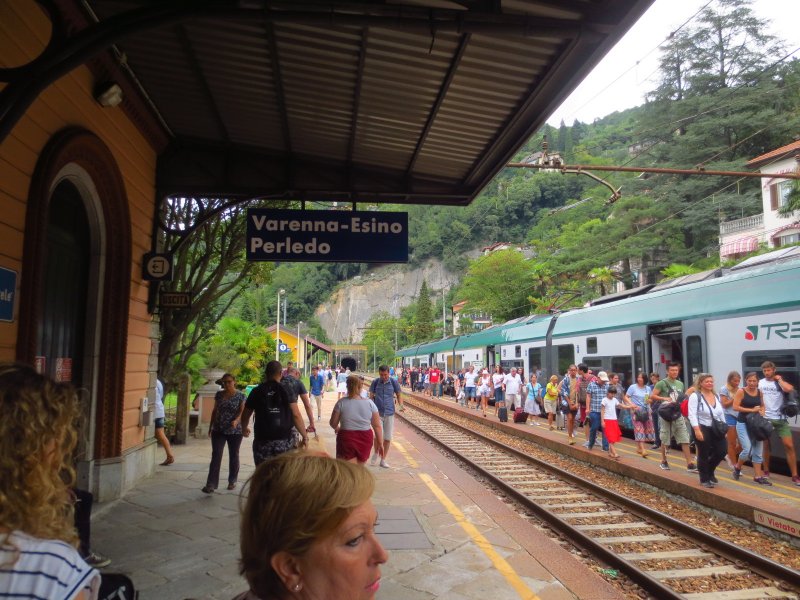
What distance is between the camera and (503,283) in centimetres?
4934

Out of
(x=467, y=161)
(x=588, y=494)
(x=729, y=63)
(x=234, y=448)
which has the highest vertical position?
(x=729, y=63)

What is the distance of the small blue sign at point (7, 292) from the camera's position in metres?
4.27

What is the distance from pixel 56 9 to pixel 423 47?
2764 mm

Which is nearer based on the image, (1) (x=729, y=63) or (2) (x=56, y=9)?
(2) (x=56, y=9)

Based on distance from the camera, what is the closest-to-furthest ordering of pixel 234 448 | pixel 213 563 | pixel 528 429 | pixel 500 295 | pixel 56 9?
pixel 56 9
pixel 213 563
pixel 234 448
pixel 528 429
pixel 500 295

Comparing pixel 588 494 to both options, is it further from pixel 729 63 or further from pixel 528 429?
pixel 729 63

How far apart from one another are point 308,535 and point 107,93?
5.83m

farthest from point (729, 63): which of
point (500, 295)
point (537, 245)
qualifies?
point (500, 295)

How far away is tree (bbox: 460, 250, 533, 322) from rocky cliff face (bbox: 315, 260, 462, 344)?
68.6 m

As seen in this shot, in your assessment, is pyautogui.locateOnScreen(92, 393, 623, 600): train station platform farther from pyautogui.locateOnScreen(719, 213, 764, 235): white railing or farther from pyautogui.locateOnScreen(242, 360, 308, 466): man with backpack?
pyautogui.locateOnScreen(719, 213, 764, 235): white railing

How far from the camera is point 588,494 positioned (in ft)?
27.6

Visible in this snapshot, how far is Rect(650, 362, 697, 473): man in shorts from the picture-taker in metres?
9.13

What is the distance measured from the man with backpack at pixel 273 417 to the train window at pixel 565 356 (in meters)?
11.9

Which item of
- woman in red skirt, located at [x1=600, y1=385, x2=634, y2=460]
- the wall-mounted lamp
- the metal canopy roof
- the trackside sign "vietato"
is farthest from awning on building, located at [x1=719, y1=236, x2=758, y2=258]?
the wall-mounted lamp
